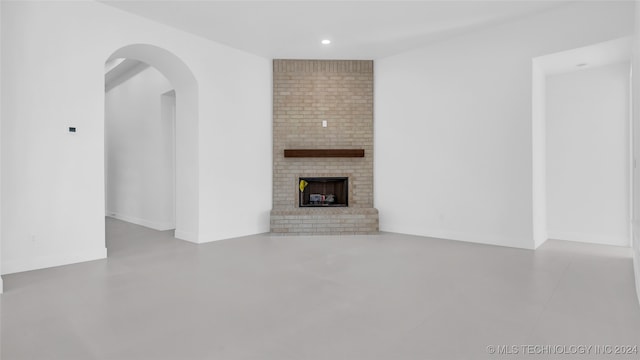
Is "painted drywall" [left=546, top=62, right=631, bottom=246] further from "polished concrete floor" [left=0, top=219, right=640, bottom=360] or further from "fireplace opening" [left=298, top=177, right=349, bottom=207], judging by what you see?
"fireplace opening" [left=298, top=177, right=349, bottom=207]

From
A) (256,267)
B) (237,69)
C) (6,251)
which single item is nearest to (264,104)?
(237,69)

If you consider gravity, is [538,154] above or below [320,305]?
above

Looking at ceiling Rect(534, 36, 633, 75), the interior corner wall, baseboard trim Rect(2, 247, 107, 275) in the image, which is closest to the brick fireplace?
the interior corner wall

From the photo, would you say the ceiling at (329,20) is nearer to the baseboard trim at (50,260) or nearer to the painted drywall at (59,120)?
the painted drywall at (59,120)

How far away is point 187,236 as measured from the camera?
200 inches

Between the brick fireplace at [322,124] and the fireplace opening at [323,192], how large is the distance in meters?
0.13

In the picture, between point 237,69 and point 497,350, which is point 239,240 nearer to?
point 237,69

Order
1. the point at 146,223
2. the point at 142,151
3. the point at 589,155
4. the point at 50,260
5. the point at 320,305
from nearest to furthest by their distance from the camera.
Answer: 1. the point at 320,305
2. the point at 50,260
3. the point at 589,155
4. the point at 146,223
5. the point at 142,151

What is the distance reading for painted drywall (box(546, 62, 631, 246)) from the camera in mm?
4613

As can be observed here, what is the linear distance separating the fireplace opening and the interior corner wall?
2.01 feet

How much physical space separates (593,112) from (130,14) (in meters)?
6.04

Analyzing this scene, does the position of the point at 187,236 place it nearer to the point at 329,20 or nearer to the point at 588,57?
the point at 329,20

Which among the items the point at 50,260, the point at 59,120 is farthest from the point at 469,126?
the point at 50,260

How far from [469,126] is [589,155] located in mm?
1657
